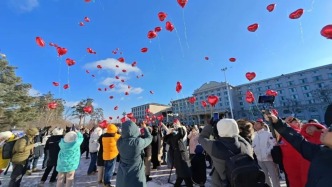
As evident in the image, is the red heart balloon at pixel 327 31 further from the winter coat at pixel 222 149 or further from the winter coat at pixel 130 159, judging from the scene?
the winter coat at pixel 130 159

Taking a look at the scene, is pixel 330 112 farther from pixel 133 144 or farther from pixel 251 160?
pixel 133 144

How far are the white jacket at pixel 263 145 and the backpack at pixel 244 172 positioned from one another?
244 centimetres

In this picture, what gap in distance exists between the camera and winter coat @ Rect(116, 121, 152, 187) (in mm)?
3270

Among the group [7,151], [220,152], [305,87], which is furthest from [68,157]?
[305,87]

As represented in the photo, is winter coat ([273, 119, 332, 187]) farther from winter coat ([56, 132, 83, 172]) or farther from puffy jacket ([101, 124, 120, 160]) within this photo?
winter coat ([56, 132, 83, 172])

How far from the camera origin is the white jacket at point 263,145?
Result: 429 cm

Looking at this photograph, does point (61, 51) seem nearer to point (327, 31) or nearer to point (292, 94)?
point (327, 31)

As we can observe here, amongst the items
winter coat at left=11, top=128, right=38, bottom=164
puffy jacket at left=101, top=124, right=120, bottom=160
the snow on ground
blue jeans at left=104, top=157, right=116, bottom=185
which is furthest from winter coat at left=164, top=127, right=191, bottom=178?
winter coat at left=11, top=128, right=38, bottom=164

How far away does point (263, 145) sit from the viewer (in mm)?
4367

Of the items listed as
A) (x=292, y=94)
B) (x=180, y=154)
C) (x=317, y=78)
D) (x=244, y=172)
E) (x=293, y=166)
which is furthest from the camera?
(x=292, y=94)

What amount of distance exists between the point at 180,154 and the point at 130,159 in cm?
188

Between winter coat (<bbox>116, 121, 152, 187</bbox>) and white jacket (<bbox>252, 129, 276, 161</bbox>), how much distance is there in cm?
288

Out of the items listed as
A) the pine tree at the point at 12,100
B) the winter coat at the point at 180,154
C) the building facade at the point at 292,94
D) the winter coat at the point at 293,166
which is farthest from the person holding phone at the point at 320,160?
the building facade at the point at 292,94

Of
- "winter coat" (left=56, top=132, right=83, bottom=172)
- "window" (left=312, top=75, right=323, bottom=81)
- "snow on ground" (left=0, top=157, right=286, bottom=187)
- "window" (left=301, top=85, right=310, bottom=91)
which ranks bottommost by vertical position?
"snow on ground" (left=0, top=157, right=286, bottom=187)
